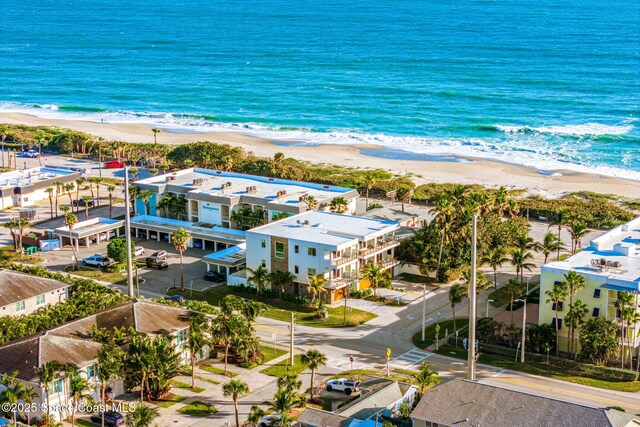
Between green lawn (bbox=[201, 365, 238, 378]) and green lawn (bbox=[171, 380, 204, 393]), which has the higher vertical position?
green lawn (bbox=[201, 365, 238, 378])

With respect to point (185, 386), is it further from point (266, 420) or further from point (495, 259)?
point (495, 259)

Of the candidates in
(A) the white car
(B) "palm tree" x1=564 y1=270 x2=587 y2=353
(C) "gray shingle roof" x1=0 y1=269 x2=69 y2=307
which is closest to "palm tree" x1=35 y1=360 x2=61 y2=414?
(A) the white car

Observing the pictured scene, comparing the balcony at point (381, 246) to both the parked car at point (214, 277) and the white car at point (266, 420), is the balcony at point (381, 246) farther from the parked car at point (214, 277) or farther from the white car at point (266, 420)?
the white car at point (266, 420)

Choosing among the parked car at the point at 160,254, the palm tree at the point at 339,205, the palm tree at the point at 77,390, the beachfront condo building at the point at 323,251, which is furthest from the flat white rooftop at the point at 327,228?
the palm tree at the point at 77,390

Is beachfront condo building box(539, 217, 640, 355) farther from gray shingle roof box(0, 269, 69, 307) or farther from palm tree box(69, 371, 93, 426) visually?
gray shingle roof box(0, 269, 69, 307)

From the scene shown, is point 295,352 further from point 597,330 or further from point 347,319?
point 597,330

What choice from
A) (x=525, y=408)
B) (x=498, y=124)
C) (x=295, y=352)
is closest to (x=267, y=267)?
(x=295, y=352)
